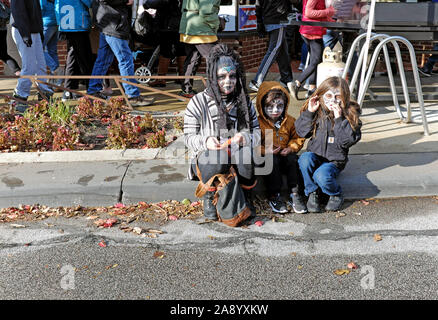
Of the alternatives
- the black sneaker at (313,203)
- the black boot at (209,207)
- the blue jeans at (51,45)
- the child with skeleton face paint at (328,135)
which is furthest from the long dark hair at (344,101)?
the blue jeans at (51,45)

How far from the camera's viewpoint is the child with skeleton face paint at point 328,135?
385 cm

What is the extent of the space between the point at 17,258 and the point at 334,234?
6.96ft

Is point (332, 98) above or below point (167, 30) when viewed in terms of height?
below

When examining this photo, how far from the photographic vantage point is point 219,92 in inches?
149

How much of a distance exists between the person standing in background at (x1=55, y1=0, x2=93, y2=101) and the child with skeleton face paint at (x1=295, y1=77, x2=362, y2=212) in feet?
12.6

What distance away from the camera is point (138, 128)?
16.9 feet

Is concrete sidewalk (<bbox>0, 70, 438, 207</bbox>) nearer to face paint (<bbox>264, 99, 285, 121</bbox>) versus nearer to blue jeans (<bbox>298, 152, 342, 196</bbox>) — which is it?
blue jeans (<bbox>298, 152, 342, 196</bbox>)

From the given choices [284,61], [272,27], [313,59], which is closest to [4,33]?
[272,27]

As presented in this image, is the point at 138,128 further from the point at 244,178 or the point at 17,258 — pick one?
the point at 17,258

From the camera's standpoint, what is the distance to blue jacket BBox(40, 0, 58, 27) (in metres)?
7.27

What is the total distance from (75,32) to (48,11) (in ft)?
3.29

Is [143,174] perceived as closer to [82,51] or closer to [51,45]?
[82,51]
